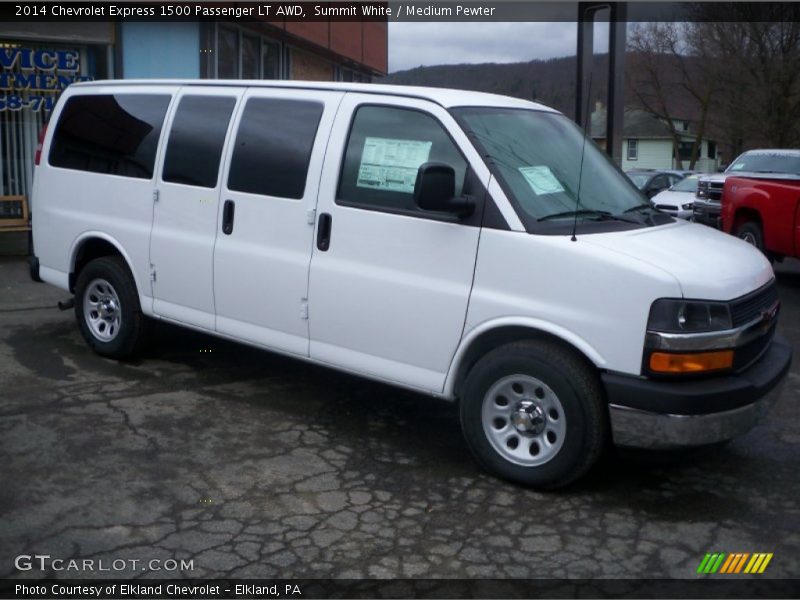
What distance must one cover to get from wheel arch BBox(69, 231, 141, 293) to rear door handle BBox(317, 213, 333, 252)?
6.57 feet

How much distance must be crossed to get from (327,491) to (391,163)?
188cm

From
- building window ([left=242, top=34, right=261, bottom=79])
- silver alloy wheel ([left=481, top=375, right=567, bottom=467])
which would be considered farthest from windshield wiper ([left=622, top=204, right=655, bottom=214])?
building window ([left=242, top=34, right=261, bottom=79])

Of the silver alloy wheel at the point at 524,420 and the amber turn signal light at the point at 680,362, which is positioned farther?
the silver alloy wheel at the point at 524,420

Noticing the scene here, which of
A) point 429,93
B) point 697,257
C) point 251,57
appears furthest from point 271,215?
point 251,57

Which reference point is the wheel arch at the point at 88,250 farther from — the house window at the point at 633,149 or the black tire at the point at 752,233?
the house window at the point at 633,149

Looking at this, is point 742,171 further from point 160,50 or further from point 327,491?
point 327,491

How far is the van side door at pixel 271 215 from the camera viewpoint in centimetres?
568

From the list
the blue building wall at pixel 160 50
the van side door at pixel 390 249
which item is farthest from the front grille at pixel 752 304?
the blue building wall at pixel 160 50

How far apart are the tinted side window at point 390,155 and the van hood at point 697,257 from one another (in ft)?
3.21

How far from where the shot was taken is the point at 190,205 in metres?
6.35

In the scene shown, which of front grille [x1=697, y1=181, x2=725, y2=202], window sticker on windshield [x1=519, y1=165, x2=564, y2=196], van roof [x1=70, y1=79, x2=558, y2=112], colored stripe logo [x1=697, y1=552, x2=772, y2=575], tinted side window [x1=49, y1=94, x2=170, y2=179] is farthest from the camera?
front grille [x1=697, y1=181, x2=725, y2=202]

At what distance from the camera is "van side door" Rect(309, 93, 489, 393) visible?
16.6 ft

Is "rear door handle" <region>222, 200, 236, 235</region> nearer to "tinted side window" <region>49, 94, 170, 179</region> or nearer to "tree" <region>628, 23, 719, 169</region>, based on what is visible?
"tinted side window" <region>49, 94, 170, 179</region>

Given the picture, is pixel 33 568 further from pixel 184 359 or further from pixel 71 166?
pixel 71 166
